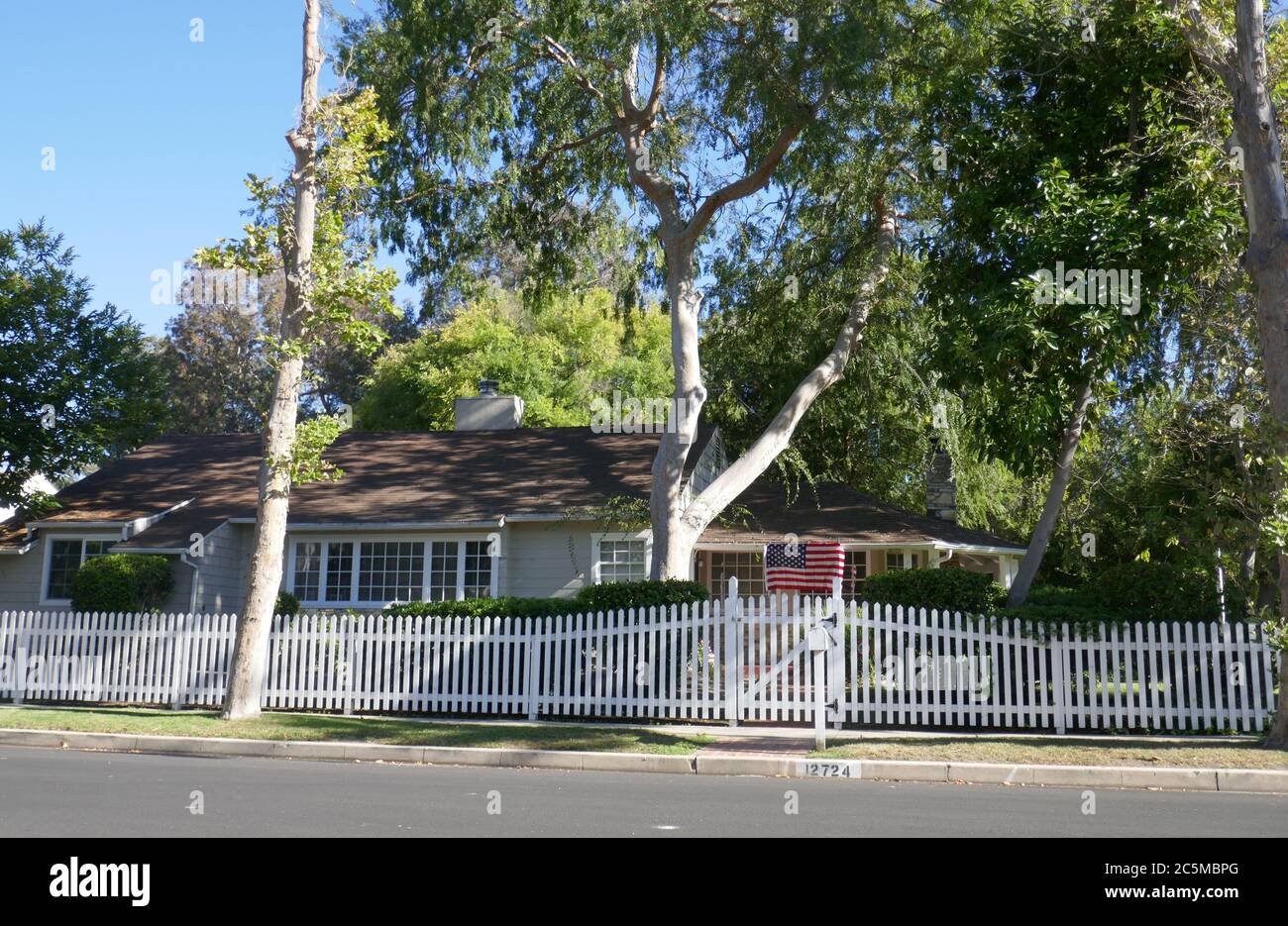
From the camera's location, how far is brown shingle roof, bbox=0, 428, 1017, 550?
20.6 meters

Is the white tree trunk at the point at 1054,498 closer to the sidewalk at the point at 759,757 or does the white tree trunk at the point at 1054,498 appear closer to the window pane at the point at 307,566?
the sidewalk at the point at 759,757

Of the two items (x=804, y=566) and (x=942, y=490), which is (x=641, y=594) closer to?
(x=804, y=566)

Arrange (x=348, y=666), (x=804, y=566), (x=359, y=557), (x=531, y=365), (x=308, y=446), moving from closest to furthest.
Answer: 1. (x=308, y=446)
2. (x=348, y=666)
3. (x=804, y=566)
4. (x=359, y=557)
5. (x=531, y=365)

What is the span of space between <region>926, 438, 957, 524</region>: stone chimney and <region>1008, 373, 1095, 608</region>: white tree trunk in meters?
Result: 6.62

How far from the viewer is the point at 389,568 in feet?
68.5

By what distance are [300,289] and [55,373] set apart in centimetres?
1088

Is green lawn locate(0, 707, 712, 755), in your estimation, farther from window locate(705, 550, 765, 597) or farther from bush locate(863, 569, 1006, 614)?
window locate(705, 550, 765, 597)

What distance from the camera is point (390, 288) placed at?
14938 mm

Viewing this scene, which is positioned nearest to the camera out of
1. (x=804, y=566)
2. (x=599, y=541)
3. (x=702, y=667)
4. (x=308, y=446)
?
(x=702, y=667)

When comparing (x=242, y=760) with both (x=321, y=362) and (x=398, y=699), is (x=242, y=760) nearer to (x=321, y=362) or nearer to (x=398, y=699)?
(x=398, y=699)

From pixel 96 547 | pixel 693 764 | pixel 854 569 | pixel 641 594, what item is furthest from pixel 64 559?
pixel 854 569

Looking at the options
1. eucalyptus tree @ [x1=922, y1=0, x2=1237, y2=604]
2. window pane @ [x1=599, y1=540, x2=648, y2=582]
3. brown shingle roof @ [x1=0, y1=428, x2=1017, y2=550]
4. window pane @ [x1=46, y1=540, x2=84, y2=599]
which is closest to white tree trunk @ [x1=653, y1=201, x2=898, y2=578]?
window pane @ [x1=599, y1=540, x2=648, y2=582]

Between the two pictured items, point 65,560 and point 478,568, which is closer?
point 478,568

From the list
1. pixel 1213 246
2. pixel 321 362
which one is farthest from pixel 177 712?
pixel 321 362
